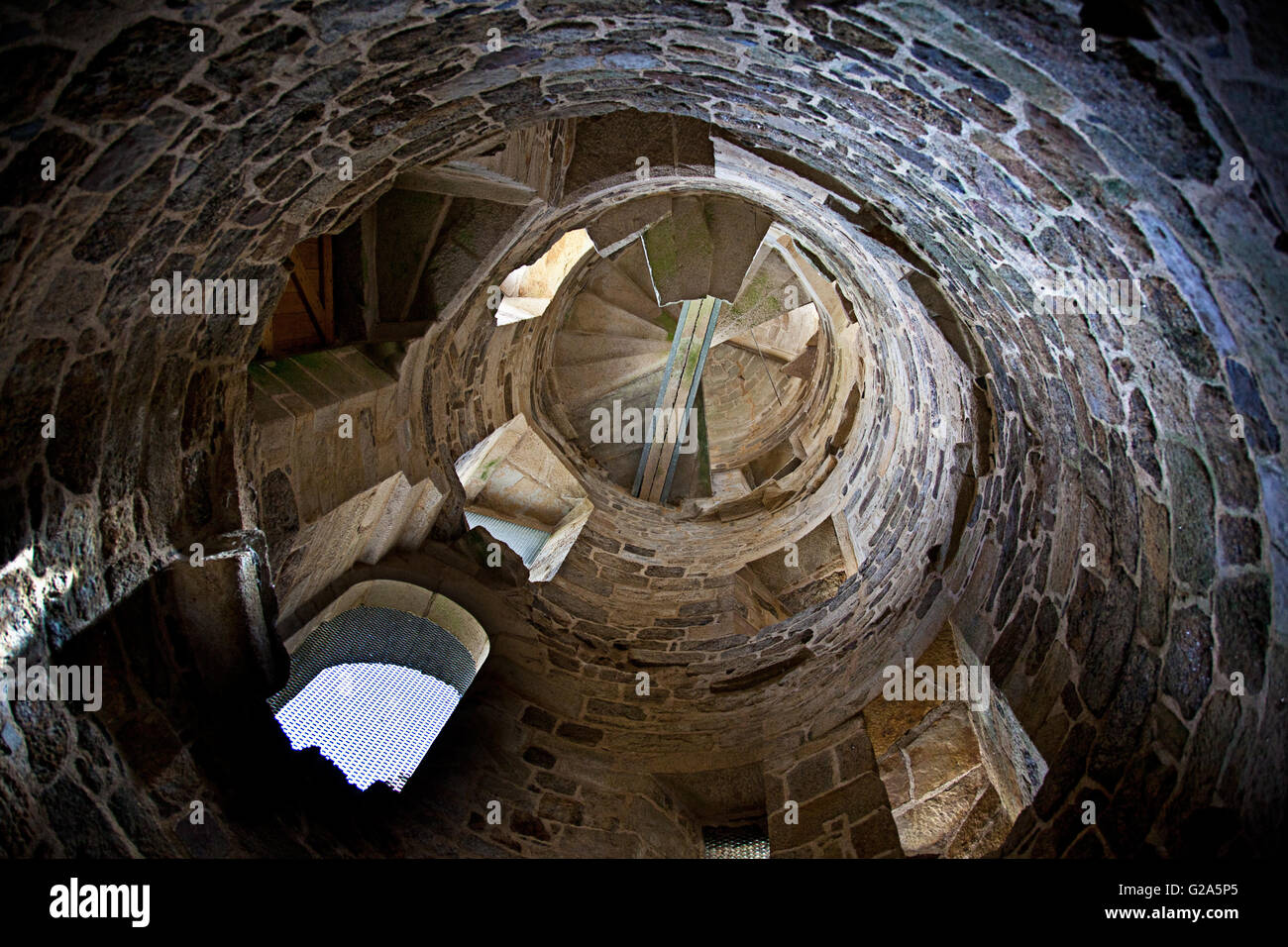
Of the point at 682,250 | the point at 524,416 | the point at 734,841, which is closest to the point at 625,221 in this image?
the point at 682,250

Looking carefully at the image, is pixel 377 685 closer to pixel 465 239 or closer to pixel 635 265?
pixel 465 239

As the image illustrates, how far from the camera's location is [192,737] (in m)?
3.72

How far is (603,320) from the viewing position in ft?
33.4

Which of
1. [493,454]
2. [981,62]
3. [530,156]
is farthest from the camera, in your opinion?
[493,454]

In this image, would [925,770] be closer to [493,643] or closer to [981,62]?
[493,643]

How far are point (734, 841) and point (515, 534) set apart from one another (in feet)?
11.8

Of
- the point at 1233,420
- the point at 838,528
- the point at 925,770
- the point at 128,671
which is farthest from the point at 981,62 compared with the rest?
the point at 838,528

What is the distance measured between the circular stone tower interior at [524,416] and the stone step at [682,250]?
4 centimetres

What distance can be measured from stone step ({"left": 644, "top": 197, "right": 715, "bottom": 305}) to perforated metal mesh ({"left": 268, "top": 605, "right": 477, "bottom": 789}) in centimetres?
341

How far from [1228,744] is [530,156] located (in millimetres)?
4276

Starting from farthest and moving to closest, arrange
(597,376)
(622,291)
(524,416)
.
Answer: (622,291) → (597,376) → (524,416)

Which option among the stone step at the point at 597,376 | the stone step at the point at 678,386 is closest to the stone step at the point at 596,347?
the stone step at the point at 597,376

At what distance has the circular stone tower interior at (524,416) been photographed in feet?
7.64

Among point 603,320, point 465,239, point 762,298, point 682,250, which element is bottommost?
point 465,239
